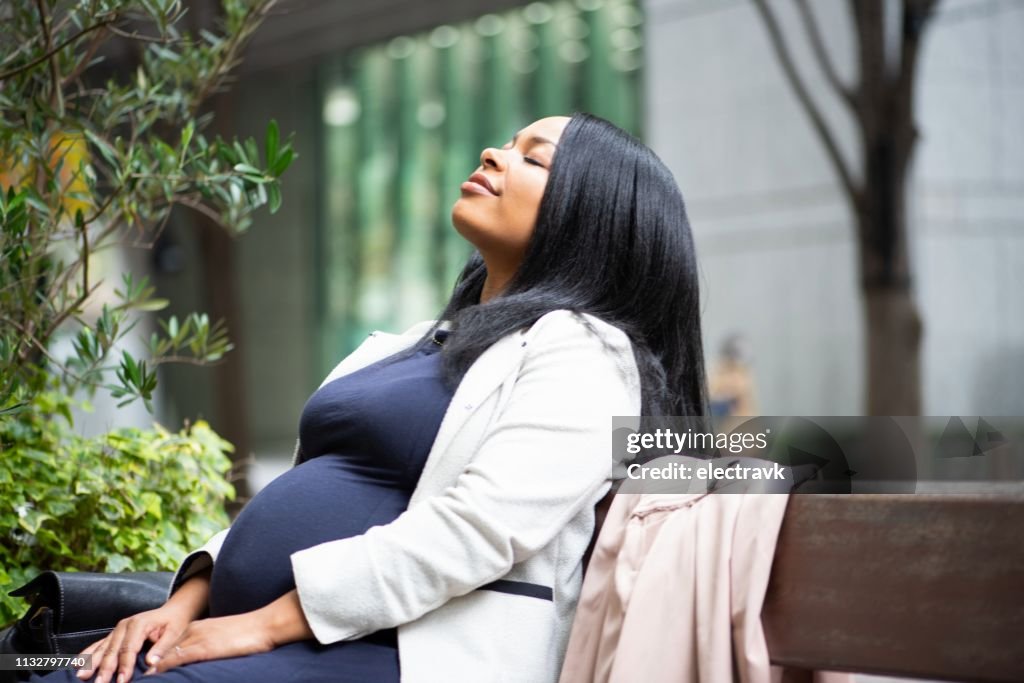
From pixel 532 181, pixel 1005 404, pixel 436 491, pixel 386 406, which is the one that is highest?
pixel 532 181

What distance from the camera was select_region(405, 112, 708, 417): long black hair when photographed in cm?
242

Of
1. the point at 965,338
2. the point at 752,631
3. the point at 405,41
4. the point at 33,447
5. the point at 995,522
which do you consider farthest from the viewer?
the point at 405,41

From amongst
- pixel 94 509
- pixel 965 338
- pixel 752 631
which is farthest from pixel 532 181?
pixel 965 338

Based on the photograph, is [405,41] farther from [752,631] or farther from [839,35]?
[752,631]

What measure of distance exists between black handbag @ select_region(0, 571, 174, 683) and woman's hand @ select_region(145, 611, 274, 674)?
1.17ft

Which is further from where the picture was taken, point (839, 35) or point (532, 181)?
point (839, 35)

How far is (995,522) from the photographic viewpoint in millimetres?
1617

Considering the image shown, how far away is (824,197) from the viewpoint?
12.4 m

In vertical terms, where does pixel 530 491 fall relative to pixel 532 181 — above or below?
below

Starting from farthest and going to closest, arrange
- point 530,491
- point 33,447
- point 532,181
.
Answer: point 33,447
point 532,181
point 530,491

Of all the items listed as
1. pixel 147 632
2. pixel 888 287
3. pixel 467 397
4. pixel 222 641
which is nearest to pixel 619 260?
pixel 467 397

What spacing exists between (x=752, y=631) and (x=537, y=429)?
20.6 inches

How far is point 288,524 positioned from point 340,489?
0.11 meters

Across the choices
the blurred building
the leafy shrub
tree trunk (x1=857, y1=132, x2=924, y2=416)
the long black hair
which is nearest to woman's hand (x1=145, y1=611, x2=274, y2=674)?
the long black hair
